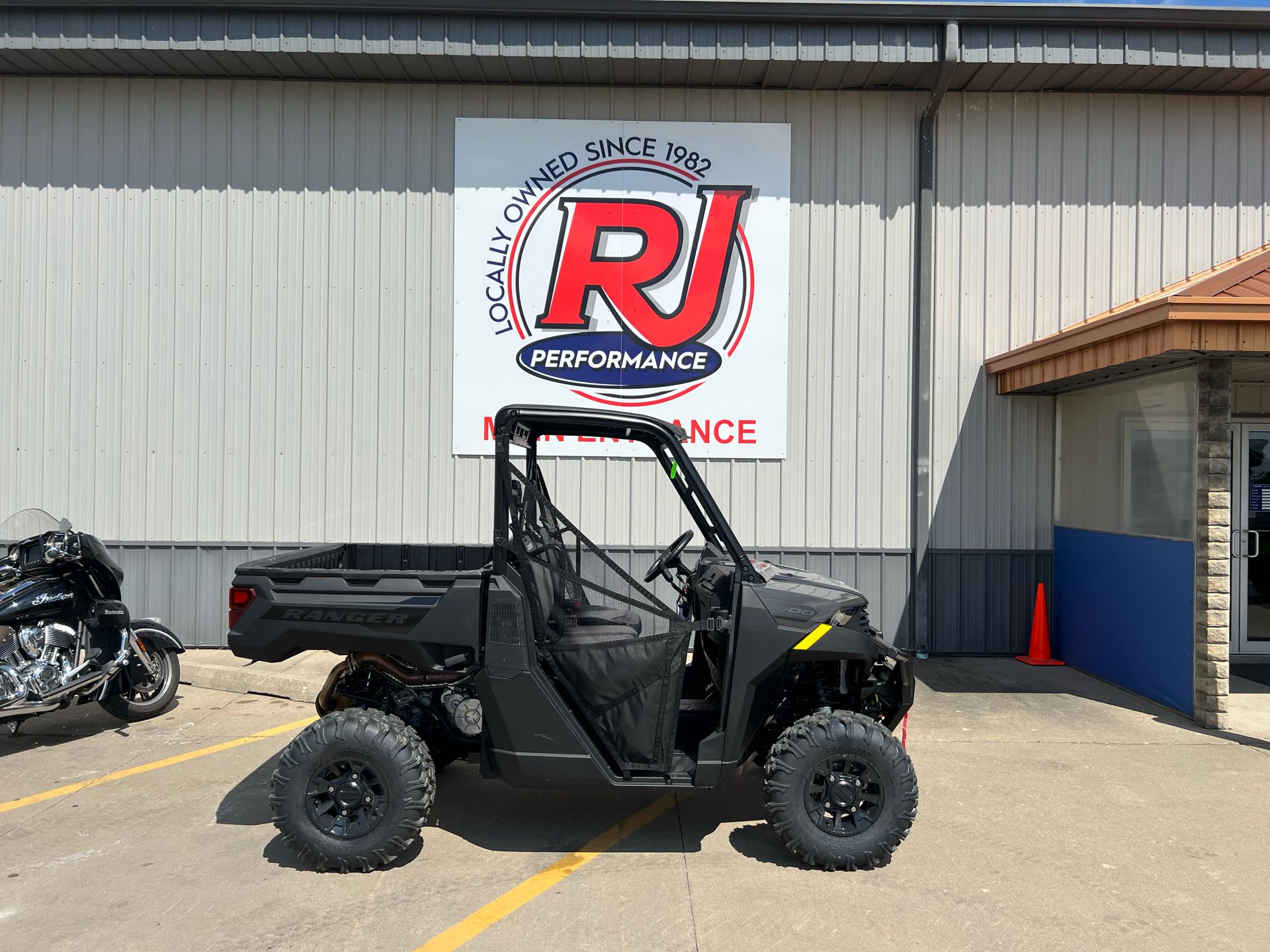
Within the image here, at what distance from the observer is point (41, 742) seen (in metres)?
5.56

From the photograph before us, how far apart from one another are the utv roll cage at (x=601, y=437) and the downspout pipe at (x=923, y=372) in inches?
184

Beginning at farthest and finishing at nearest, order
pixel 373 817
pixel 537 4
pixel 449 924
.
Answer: pixel 537 4 → pixel 373 817 → pixel 449 924

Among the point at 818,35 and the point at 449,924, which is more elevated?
the point at 818,35

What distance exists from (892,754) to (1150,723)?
11.9 feet

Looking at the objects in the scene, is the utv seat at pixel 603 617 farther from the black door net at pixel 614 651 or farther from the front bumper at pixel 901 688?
the front bumper at pixel 901 688

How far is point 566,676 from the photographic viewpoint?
3.87m

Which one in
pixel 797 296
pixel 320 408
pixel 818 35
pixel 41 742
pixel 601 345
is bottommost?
pixel 41 742

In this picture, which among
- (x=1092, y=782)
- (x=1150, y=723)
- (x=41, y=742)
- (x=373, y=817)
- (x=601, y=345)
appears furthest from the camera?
(x=601, y=345)

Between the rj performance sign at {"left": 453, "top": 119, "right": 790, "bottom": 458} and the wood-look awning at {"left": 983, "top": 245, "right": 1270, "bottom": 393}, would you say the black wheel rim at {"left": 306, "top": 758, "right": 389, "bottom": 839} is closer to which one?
the rj performance sign at {"left": 453, "top": 119, "right": 790, "bottom": 458}

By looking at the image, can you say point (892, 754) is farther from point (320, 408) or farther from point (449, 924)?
point (320, 408)

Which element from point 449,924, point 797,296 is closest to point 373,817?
point 449,924

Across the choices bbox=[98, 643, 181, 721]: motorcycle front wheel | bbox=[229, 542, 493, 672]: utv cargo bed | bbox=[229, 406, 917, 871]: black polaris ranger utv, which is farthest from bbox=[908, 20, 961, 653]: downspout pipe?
bbox=[98, 643, 181, 721]: motorcycle front wheel

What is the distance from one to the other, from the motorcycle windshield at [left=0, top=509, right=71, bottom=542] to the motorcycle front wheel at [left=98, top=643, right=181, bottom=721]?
1.07m

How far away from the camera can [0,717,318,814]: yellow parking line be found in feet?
15.1
